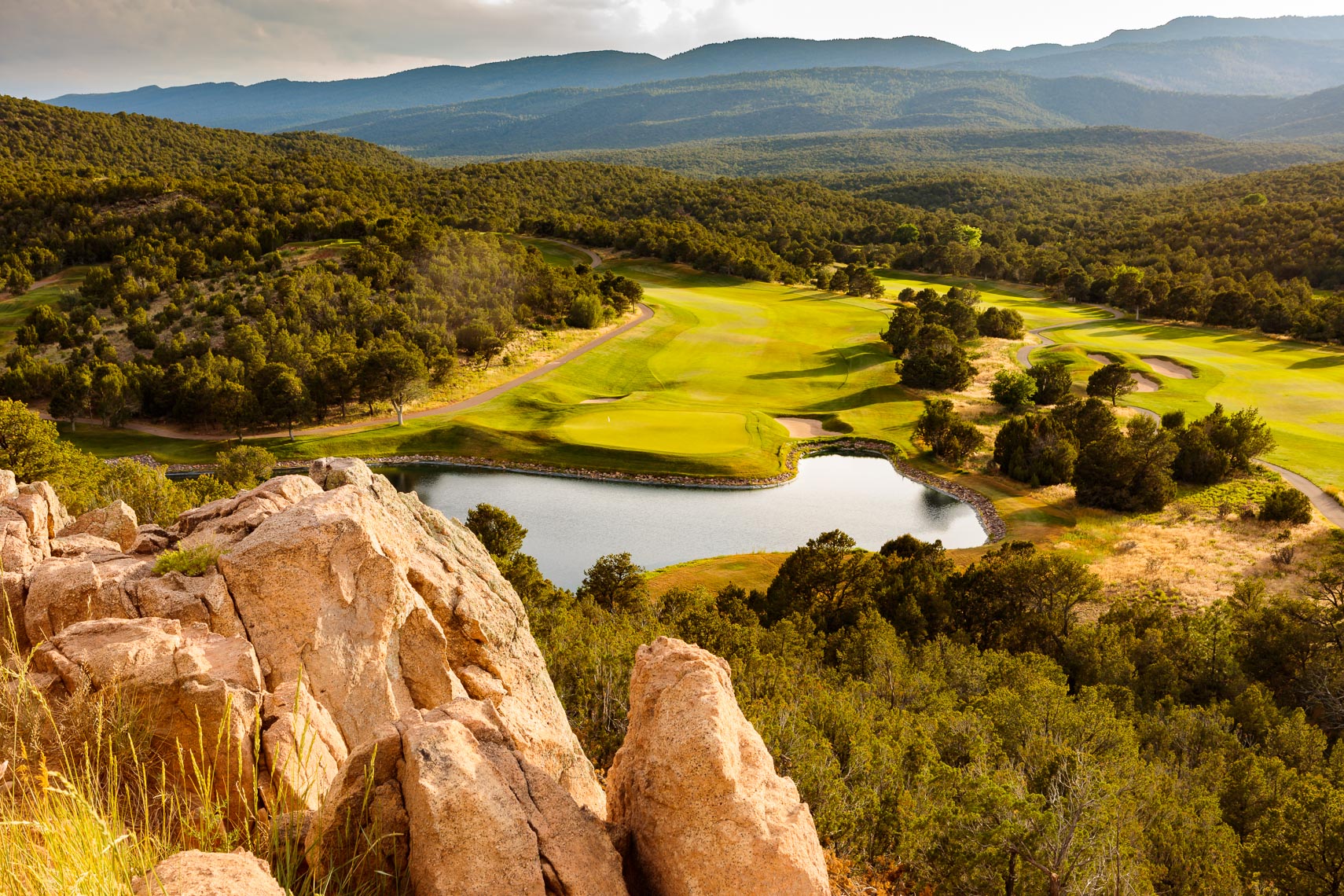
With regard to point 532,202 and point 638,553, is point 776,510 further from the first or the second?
point 532,202

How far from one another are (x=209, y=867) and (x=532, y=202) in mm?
150596

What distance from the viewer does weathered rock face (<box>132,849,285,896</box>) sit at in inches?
178

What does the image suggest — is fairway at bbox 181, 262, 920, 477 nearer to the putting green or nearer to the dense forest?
the putting green

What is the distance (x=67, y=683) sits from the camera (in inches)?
319

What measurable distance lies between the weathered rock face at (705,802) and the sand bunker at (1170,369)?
78.6m

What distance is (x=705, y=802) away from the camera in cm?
763

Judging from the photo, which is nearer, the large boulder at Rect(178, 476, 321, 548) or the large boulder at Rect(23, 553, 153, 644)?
the large boulder at Rect(23, 553, 153, 644)

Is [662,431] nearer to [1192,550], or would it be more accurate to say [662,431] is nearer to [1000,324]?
[1192,550]

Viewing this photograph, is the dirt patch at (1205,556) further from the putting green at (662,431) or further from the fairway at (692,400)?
the putting green at (662,431)

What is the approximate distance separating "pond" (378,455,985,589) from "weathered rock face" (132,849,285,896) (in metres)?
36.8

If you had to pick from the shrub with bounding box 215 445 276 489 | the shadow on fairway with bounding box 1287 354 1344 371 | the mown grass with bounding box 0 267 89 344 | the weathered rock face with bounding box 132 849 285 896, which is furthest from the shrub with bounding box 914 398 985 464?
the mown grass with bounding box 0 267 89 344

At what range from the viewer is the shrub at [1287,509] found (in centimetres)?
4453

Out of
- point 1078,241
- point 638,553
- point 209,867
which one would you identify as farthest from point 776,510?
point 1078,241

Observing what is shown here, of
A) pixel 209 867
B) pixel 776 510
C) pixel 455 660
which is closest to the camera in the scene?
pixel 209 867
